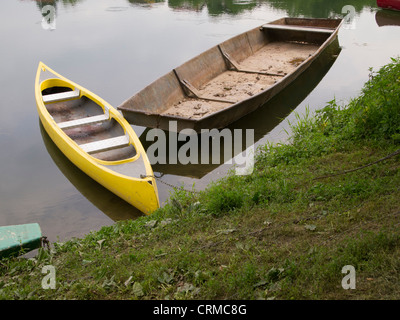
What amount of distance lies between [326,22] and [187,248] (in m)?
10.7

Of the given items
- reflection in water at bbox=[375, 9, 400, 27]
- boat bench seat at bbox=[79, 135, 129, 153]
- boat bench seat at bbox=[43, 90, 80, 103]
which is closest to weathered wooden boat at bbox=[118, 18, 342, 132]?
boat bench seat at bbox=[79, 135, 129, 153]

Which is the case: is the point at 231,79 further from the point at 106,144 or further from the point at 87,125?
the point at 106,144

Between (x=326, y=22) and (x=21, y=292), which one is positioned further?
(x=326, y=22)

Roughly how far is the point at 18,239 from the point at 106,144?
7.81 ft

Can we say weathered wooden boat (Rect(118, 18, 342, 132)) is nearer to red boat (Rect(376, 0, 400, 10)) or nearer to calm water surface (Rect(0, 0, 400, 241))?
calm water surface (Rect(0, 0, 400, 241))

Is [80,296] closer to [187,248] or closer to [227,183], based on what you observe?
[187,248]

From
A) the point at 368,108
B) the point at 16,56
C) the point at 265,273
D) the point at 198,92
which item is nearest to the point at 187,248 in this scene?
the point at 265,273

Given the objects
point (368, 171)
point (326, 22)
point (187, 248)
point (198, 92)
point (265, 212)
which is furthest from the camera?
point (326, 22)

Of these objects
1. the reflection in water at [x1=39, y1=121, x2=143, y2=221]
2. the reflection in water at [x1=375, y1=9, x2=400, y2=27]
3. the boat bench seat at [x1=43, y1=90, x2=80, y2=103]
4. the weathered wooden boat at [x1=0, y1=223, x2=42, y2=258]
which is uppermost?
the reflection in water at [x1=375, y1=9, x2=400, y2=27]

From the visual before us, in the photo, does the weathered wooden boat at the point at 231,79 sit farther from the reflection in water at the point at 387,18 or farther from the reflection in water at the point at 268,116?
the reflection in water at the point at 387,18

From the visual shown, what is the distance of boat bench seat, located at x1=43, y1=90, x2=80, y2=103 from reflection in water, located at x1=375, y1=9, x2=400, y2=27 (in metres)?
10.7

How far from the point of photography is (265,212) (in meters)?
4.65

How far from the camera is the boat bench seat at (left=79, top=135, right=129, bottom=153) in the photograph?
692cm

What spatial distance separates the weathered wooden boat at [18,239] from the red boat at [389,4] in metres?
14.9
